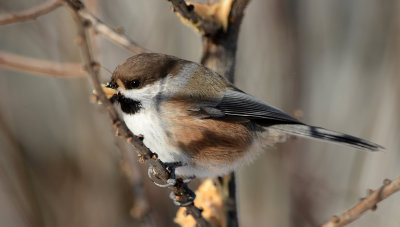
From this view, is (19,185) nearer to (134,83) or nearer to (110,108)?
(134,83)

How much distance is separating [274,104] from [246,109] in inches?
35.4

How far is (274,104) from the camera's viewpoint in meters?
3.10

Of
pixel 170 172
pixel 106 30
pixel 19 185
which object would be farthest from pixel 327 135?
pixel 19 185

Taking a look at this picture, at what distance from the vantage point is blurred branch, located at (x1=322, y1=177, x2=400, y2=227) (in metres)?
1.48

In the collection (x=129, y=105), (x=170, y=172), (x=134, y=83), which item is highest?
(x=134, y=83)

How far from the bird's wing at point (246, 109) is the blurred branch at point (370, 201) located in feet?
2.26

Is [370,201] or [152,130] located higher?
[152,130]

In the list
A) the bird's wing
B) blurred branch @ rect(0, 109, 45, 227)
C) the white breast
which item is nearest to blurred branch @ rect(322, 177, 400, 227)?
the bird's wing

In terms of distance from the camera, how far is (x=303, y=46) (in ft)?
10.7

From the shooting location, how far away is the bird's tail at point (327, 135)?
1954 millimetres

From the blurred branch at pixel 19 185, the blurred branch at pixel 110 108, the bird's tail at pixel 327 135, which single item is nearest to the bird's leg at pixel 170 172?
the blurred branch at pixel 110 108

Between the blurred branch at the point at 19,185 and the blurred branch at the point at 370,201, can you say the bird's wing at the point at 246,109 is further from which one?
the blurred branch at the point at 19,185

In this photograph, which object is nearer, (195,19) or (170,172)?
(170,172)

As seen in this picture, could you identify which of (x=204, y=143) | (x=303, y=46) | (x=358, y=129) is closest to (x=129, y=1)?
(x=303, y=46)
